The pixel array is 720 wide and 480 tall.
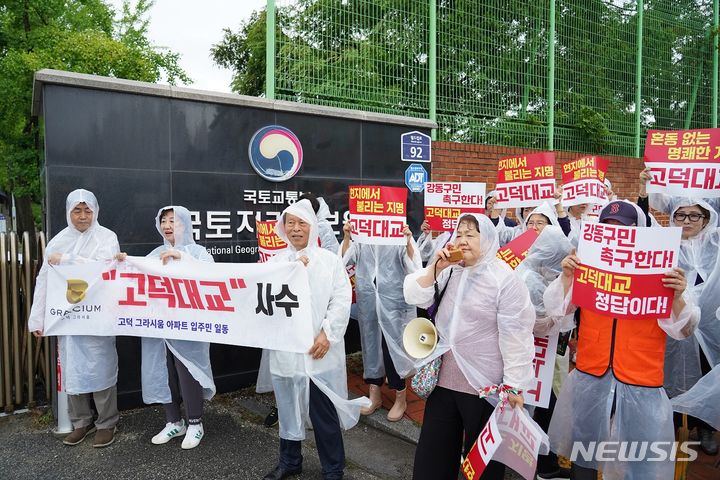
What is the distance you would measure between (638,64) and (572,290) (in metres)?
9.42

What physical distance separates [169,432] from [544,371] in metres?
3.08

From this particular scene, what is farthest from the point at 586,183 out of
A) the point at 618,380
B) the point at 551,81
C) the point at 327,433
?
the point at 551,81

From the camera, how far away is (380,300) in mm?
4496

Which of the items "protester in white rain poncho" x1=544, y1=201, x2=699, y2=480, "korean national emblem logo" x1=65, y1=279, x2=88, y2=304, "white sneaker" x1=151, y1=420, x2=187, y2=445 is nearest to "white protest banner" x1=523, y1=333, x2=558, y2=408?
"protester in white rain poncho" x1=544, y1=201, x2=699, y2=480

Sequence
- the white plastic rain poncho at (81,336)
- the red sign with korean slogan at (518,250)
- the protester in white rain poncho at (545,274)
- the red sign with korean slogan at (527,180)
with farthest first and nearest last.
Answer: the red sign with korean slogan at (527,180) → the white plastic rain poncho at (81,336) → the red sign with korean slogan at (518,250) → the protester in white rain poncho at (545,274)

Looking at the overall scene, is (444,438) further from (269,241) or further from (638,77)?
(638,77)

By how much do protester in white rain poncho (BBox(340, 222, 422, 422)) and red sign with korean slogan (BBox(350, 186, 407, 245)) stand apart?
165 millimetres

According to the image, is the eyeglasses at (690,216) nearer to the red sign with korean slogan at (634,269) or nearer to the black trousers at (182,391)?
the red sign with korean slogan at (634,269)

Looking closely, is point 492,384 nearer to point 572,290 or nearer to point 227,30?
point 572,290

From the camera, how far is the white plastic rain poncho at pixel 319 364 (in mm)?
3260

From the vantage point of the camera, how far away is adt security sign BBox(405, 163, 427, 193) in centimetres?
666

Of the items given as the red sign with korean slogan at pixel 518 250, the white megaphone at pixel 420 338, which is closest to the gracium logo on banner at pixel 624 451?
the white megaphone at pixel 420 338

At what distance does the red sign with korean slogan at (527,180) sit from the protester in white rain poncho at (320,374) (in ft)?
8.85

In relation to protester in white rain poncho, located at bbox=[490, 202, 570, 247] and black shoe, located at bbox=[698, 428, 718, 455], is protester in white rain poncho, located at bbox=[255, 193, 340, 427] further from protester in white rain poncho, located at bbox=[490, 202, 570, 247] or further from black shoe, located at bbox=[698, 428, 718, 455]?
black shoe, located at bbox=[698, 428, 718, 455]
